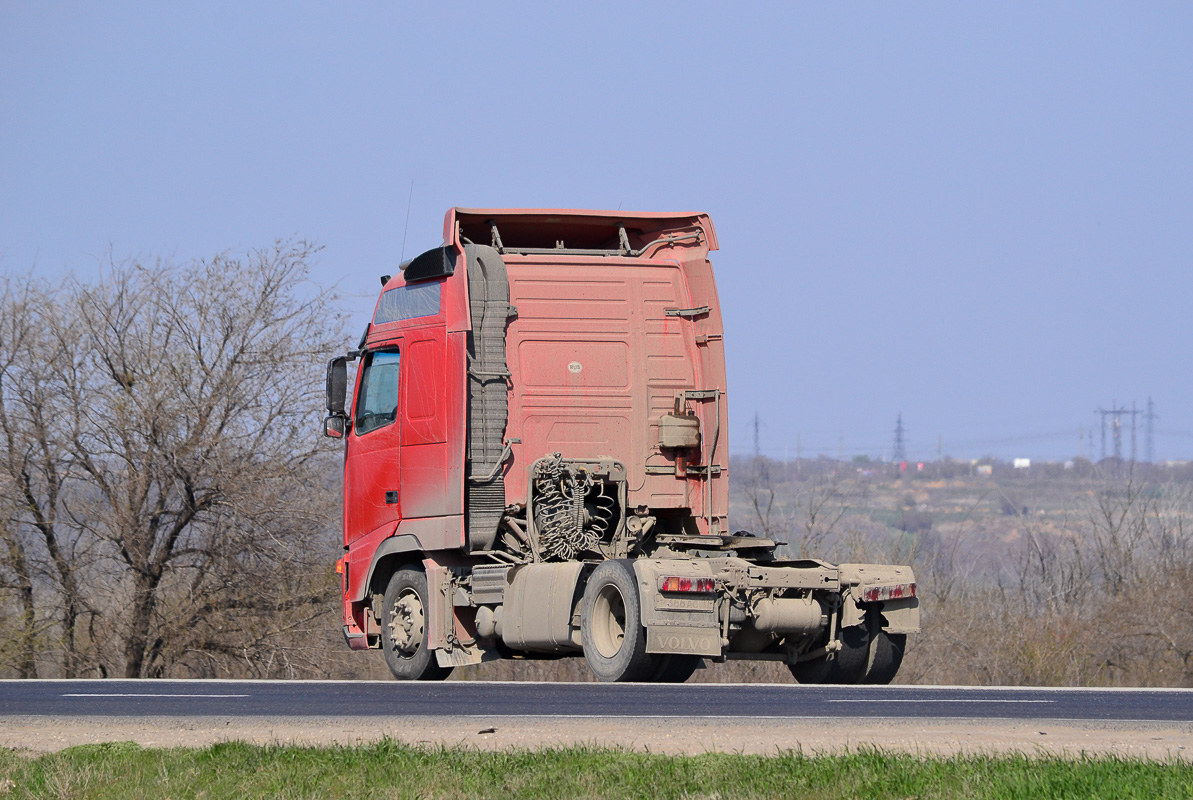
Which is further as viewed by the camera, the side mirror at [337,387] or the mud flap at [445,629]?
the side mirror at [337,387]

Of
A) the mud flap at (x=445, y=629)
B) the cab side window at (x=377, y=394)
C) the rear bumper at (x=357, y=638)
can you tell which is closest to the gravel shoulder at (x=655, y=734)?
the mud flap at (x=445, y=629)

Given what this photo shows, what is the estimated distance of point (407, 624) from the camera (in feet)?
48.3

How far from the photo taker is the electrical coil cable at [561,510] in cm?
1366

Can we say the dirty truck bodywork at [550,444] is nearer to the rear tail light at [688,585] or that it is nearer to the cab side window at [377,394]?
the cab side window at [377,394]

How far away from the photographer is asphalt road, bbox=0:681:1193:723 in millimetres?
9242

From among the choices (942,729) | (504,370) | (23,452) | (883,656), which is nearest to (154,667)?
(23,452)

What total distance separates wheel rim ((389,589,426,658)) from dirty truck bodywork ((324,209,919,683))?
0.07ft

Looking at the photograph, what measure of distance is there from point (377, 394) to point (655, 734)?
24.3ft

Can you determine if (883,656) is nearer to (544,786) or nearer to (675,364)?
(675,364)

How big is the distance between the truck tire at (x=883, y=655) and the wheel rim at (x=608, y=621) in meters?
2.21

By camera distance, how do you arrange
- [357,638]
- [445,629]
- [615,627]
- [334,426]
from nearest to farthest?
[615,627], [445,629], [357,638], [334,426]

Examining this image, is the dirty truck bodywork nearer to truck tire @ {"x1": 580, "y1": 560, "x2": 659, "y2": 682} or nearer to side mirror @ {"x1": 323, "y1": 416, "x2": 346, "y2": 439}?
truck tire @ {"x1": 580, "y1": 560, "x2": 659, "y2": 682}

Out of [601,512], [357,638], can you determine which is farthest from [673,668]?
[357,638]

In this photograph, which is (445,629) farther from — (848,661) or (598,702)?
(598,702)
